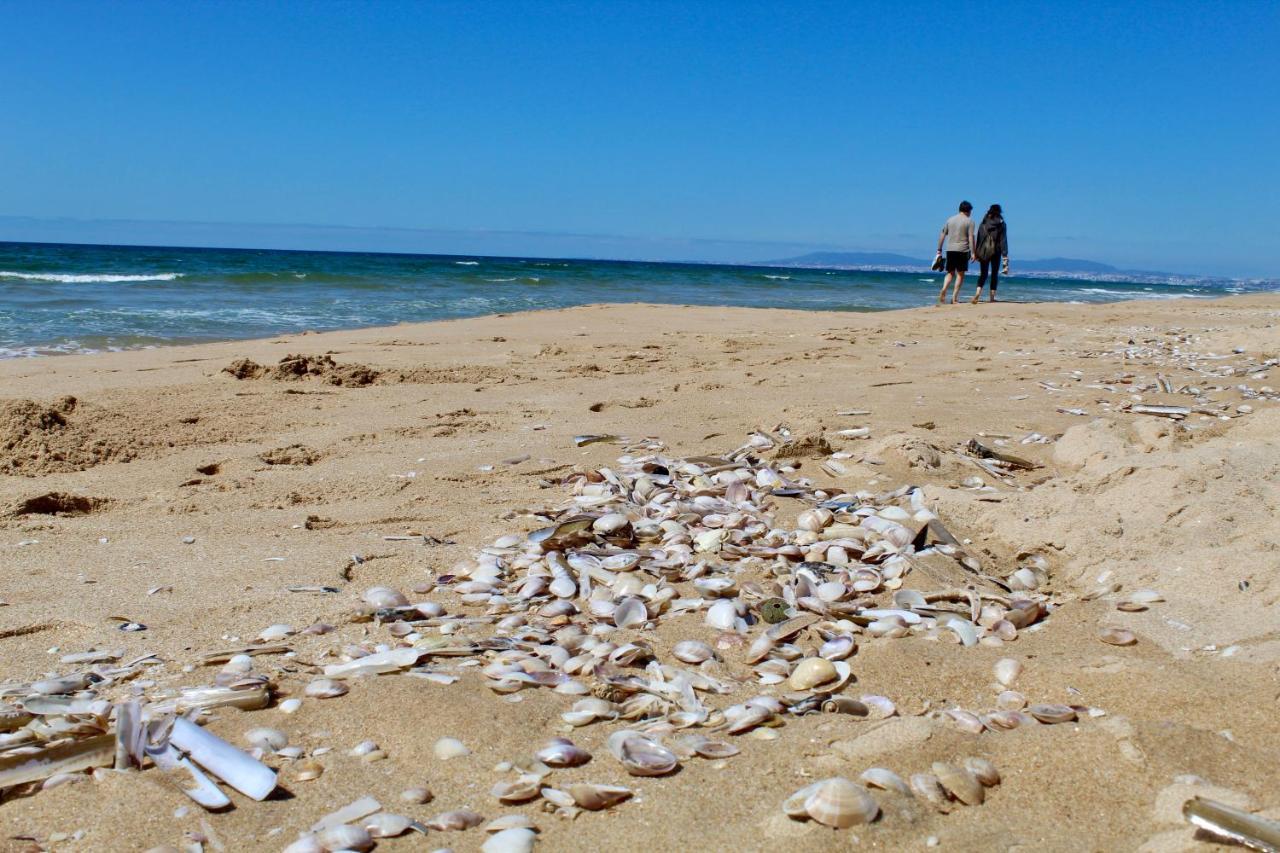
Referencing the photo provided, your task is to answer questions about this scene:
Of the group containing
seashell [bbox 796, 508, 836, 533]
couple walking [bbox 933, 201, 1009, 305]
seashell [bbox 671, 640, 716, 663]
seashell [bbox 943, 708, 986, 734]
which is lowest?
seashell [bbox 671, 640, 716, 663]

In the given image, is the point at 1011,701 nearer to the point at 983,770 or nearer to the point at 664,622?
the point at 983,770

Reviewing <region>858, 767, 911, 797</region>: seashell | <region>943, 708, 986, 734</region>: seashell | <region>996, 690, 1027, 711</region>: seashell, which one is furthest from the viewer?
<region>996, 690, 1027, 711</region>: seashell

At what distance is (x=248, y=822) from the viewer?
5.07 feet

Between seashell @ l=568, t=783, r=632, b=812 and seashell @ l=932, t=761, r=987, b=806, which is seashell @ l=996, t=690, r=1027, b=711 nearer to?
seashell @ l=932, t=761, r=987, b=806

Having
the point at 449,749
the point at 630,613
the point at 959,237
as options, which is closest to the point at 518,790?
the point at 449,749

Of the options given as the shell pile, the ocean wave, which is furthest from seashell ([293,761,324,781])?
the ocean wave

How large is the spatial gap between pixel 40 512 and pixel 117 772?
6.92 feet

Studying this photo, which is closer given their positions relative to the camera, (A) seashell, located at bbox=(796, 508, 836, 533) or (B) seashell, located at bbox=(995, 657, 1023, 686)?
(B) seashell, located at bbox=(995, 657, 1023, 686)

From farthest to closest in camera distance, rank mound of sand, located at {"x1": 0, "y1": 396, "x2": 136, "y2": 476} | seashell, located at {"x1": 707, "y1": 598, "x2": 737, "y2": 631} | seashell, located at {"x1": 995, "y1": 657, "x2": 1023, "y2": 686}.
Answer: mound of sand, located at {"x1": 0, "y1": 396, "x2": 136, "y2": 476}, seashell, located at {"x1": 707, "y1": 598, "x2": 737, "y2": 631}, seashell, located at {"x1": 995, "y1": 657, "x2": 1023, "y2": 686}

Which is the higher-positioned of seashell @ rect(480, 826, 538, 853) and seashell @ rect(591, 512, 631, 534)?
seashell @ rect(591, 512, 631, 534)

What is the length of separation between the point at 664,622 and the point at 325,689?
871 millimetres

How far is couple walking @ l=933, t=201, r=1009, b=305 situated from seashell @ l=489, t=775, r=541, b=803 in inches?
491

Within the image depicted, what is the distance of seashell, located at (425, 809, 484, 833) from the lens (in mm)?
1540

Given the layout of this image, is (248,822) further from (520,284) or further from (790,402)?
(520,284)
